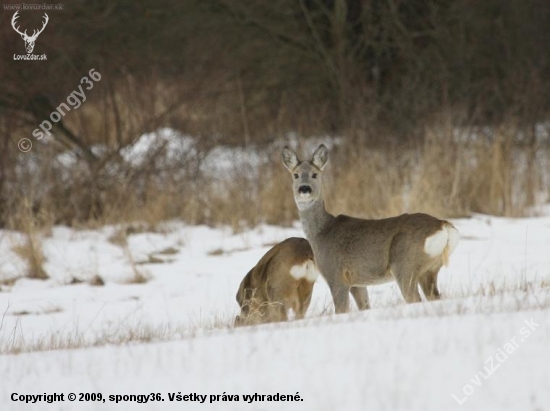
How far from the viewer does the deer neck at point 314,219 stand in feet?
28.7

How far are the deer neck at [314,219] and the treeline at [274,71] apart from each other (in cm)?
574

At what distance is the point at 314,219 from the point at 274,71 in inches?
436

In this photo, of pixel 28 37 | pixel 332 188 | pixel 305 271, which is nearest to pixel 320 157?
pixel 305 271

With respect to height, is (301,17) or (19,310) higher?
(301,17)

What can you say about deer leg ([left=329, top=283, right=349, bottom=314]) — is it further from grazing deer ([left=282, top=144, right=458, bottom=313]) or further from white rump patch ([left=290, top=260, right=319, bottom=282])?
white rump patch ([left=290, top=260, right=319, bottom=282])

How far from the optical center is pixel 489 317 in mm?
5906

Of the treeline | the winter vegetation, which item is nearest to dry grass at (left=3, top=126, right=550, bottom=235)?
the winter vegetation

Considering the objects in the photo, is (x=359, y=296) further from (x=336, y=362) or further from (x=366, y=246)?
(x=336, y=362)

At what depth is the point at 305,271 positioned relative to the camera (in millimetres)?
8055

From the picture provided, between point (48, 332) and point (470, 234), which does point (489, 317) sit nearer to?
point (48, 332)

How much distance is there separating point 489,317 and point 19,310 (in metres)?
5.62

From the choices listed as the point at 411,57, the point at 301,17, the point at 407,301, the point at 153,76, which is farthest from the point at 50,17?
the point at 407,301

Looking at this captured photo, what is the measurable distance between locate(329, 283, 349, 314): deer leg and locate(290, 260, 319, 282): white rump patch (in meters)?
0.19

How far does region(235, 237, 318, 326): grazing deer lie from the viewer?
7.92 m
